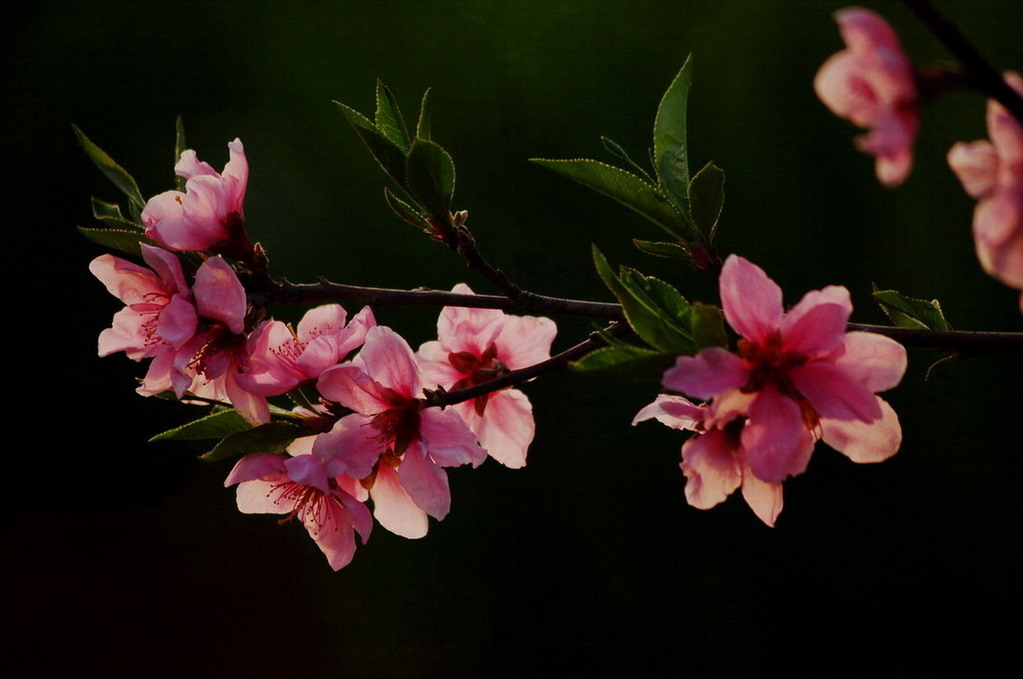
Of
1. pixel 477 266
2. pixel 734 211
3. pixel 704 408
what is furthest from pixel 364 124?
pixel 734 211

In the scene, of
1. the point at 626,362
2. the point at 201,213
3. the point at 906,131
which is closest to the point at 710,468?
the point at 626,362

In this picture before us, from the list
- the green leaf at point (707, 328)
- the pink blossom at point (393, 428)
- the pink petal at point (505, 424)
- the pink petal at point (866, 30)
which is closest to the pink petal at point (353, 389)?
the pink blossom at point (393, 428)

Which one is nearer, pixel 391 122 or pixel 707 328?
pixel 707 328

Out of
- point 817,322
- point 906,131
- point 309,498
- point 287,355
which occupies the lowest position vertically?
point 309,498

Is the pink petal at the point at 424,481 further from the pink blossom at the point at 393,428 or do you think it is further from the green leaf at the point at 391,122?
the green leaf at the point at 391,122

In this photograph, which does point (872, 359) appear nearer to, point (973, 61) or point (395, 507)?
point (973, 61)

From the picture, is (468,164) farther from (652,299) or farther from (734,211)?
(652,299)
